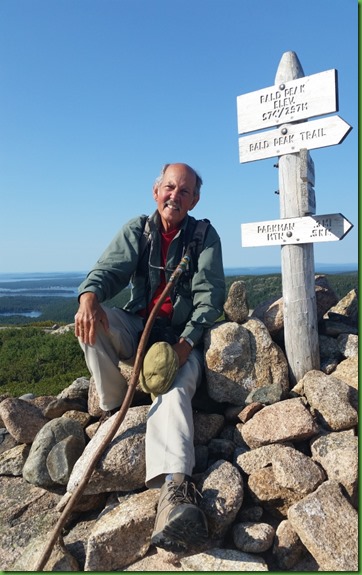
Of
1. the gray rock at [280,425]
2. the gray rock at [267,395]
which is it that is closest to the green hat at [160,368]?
the gray rock at [280,425]

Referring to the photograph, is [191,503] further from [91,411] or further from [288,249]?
[288,249]

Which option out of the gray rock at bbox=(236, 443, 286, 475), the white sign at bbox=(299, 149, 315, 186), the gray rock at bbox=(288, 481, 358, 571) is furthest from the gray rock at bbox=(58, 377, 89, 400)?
the white sign at bbox=(299, 149, 315, 186)

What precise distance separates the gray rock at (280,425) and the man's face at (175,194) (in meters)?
2.60

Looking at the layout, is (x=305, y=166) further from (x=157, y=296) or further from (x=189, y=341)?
(x=189, y=341)

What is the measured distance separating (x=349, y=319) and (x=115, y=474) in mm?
4331

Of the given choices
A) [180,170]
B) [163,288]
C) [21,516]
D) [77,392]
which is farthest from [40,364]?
[180,170]

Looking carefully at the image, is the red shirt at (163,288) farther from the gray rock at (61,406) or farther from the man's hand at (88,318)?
the gray rock at (61,406)

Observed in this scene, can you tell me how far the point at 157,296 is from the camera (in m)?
6.30

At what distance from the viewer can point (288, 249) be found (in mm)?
6367

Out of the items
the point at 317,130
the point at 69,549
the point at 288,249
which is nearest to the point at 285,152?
the point at 317,130

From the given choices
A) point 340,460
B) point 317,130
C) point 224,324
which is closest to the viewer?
point 340,460

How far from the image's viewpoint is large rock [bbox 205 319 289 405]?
608 centimetres

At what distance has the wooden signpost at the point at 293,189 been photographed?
6090mm

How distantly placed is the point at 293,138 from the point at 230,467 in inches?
159
